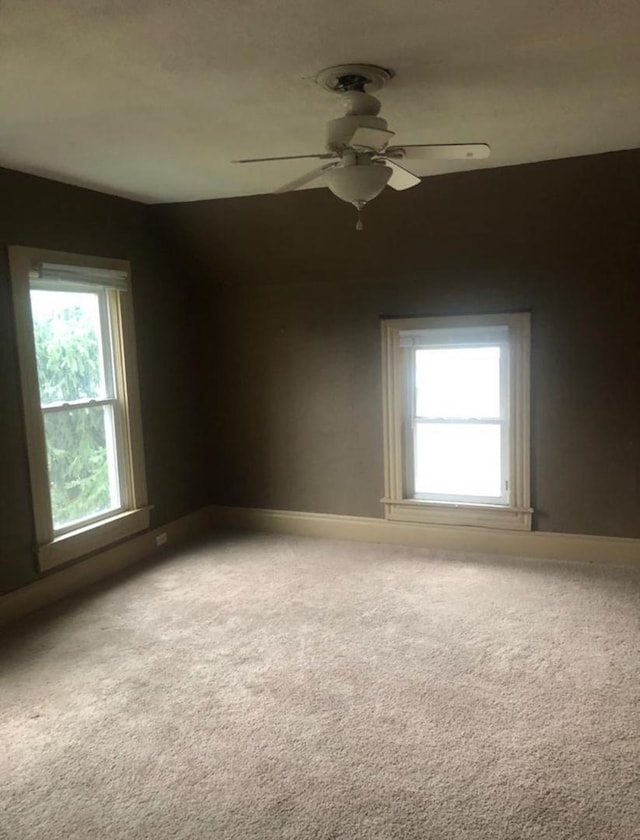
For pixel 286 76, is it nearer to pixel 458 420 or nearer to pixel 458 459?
pixel 458 420

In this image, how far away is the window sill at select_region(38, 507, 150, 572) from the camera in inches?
152

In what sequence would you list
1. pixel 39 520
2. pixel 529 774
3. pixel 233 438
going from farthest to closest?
1. pixel 233 438
2. pixel 39 520
3. pixel 529 774

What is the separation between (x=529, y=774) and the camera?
2.35 m

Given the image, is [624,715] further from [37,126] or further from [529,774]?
[37,126]

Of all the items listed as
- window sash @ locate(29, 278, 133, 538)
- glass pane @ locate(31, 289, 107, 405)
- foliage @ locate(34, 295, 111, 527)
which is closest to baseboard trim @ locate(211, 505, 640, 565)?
window sash @ locate(29, 278, 133, 538)

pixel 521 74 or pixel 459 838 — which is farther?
pixel 521 74

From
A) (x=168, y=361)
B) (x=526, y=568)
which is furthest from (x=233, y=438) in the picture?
(x=526, y=568)

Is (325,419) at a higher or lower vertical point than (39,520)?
higher

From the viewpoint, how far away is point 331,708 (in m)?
2.78

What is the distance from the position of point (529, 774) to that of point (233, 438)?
339 cm

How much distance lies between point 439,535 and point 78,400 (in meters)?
2.52

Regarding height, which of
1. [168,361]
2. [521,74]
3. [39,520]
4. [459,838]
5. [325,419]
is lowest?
[459,838]

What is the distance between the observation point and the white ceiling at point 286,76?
1.89 m

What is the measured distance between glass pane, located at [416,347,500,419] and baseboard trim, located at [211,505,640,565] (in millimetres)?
801
